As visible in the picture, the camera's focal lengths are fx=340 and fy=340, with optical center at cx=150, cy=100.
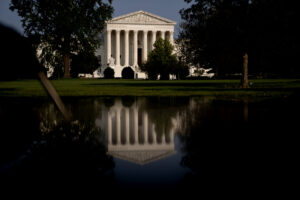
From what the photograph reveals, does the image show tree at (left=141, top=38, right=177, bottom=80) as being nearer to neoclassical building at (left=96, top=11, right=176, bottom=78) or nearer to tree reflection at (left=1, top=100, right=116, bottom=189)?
neoclassical building at (left=96, top=11, right=176, bottom=78)

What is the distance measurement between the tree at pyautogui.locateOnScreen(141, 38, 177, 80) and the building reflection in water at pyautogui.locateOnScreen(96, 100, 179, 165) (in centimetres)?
5368

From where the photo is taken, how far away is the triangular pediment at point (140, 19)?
92.2 meters

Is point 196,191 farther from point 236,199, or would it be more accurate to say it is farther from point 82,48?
point 82,48

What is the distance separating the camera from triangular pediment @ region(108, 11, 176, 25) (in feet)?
302

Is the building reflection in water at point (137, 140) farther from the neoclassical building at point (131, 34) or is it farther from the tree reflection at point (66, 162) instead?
the neoclassical building at point (131, 34)

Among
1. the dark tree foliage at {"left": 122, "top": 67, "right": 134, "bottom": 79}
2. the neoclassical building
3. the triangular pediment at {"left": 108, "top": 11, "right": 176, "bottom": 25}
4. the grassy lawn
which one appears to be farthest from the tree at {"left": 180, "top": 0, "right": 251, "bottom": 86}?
the triangular pediment at {"left": 108, "top": 11, "right": 176, "bottom": 25}

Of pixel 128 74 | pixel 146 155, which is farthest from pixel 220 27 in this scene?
pixel 128 74

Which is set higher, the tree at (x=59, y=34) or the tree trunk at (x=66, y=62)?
the tree at (x=59, y=34)

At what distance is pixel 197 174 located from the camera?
2.92m

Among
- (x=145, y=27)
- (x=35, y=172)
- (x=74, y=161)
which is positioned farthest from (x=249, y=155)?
(x=145, y=27)

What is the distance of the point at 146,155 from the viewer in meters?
3.73

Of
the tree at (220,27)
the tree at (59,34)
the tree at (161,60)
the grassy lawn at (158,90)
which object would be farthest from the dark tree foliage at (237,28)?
the tree at (161,60)

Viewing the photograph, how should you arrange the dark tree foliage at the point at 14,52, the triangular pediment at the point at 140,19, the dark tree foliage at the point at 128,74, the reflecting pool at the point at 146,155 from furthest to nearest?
the triangular pediment at the point at 140,19, the dark tree foliage at the point at 128,74, the dark tree foliage at the point at 14,52, the reflecting pool at the point at 146,155

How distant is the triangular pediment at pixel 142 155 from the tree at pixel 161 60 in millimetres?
56341
